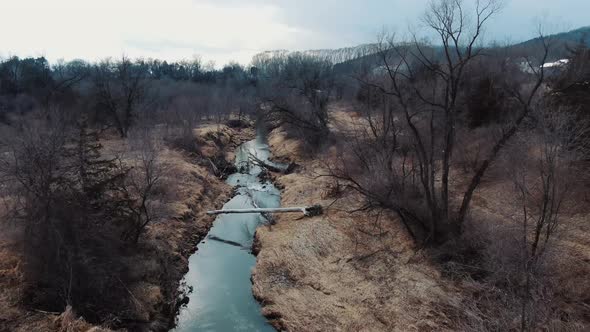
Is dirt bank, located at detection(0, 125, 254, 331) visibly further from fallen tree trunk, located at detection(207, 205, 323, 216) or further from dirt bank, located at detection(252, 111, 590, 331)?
dirt bank, located at detection(252, 111, 590, 331)

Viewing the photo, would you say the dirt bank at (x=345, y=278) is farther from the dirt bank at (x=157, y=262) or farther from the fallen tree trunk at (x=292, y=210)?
the dirt bank at (x=157, y=262)

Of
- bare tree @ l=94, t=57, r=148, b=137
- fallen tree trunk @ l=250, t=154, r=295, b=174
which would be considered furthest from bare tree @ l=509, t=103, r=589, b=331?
bare tree @ l=94, t=57, r=148, b=137

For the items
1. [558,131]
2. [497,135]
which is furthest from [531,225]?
[497,135]

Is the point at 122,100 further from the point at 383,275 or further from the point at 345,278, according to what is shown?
the point at 383,275

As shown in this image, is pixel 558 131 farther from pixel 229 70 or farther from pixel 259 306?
pixel 229 70

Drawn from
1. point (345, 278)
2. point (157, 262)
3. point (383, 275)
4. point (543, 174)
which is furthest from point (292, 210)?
point (543, 174)

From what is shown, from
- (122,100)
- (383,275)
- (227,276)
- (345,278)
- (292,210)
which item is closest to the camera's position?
(383,275)
